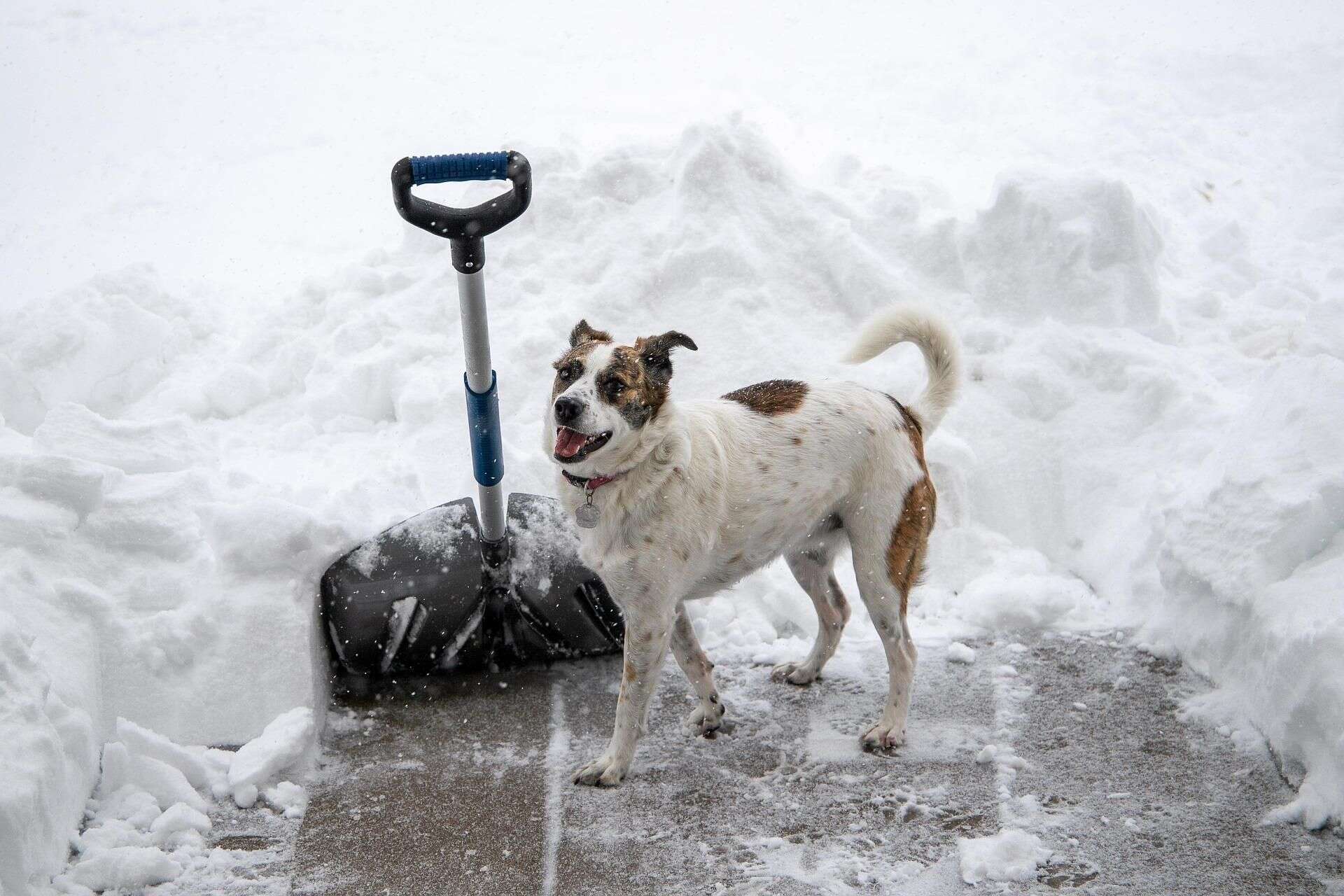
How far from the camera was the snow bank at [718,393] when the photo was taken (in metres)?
3.09

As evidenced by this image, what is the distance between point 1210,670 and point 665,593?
6.07ft

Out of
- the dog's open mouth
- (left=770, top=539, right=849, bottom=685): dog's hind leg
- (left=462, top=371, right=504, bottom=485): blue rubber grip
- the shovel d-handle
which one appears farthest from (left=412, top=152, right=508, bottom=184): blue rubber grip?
(left=770, top=539, right=849, bottom=685): dog's hind leg

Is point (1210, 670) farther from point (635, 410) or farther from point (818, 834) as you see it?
point (635, 410)

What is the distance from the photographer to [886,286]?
17.4 ft

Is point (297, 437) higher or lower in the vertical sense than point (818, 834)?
higher

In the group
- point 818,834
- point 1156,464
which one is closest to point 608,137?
point 1156,464

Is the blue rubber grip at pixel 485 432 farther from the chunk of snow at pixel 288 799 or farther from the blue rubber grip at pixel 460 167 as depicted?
the chunk of snow at pixel 288 799

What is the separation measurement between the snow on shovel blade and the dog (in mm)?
445

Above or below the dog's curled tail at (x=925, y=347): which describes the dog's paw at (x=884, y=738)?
below

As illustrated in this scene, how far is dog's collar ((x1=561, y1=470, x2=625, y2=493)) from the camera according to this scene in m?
2.92

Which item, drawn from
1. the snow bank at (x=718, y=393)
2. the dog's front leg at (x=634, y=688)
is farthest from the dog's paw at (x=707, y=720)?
the snow bank at (x=718, y=393)

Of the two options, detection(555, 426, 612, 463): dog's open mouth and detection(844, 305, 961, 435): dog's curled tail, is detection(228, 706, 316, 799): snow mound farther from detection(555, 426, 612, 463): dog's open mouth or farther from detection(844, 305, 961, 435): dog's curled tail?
detection(844, 305, 961, 435): dog's curled tail

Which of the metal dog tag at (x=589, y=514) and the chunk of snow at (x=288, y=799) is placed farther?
the metal dog tag at (x=589, y=514)

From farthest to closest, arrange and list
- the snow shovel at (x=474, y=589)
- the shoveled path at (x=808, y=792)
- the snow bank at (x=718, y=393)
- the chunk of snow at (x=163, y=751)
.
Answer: the snow shovel at (x=474, y=589), the snow bank at (x=718, y=393), the chunk of snow at (x=163, y=751), the shoveled path at (x=808, y=792)
